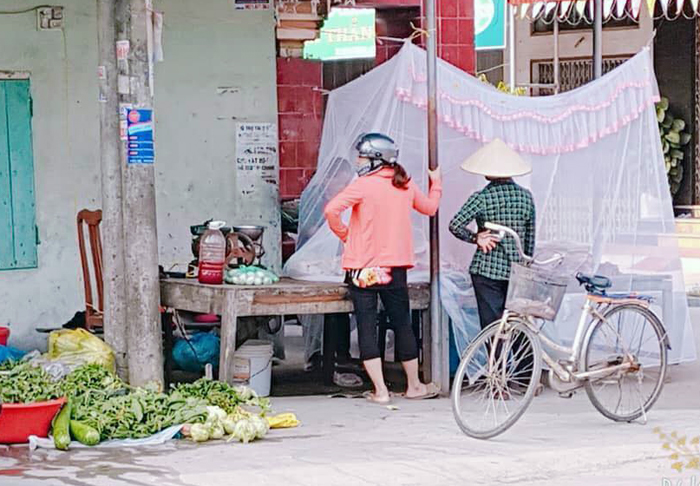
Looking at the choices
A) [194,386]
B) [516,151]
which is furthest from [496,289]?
[194,386]

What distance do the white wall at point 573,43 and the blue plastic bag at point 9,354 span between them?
14.3m

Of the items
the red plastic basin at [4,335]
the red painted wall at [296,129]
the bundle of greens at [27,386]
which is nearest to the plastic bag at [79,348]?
the bundle of greens at [27,386]

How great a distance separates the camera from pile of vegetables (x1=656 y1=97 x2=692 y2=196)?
20406 mm

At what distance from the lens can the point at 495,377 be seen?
26.0 feet

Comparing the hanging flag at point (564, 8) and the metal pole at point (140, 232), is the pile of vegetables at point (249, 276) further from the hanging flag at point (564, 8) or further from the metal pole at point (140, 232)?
the hanging flag at point (564, 8)

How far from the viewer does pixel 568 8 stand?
20016 millimetres

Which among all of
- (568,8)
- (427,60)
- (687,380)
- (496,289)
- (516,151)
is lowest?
(687,380)

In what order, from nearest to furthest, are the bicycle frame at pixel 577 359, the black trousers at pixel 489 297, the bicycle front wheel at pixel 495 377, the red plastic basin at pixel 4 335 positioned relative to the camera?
1. the bicycle front wheel at pixel 495 377
2. the bicycle frame at pixel 577 359
3. the black trousers at pixel 489 297
4. the red plastic basin at pixel 4 335

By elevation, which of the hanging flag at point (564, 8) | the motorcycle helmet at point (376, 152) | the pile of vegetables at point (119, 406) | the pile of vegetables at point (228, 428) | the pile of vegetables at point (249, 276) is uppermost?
the hanging flag at point (564, 8)

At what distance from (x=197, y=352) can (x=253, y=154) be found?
6.18ft

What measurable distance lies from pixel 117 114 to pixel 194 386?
1926mm

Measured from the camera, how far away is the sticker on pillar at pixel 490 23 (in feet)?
61.0

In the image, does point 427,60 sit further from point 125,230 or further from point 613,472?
point 613,472

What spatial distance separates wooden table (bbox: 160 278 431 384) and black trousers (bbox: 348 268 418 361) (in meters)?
0.17
